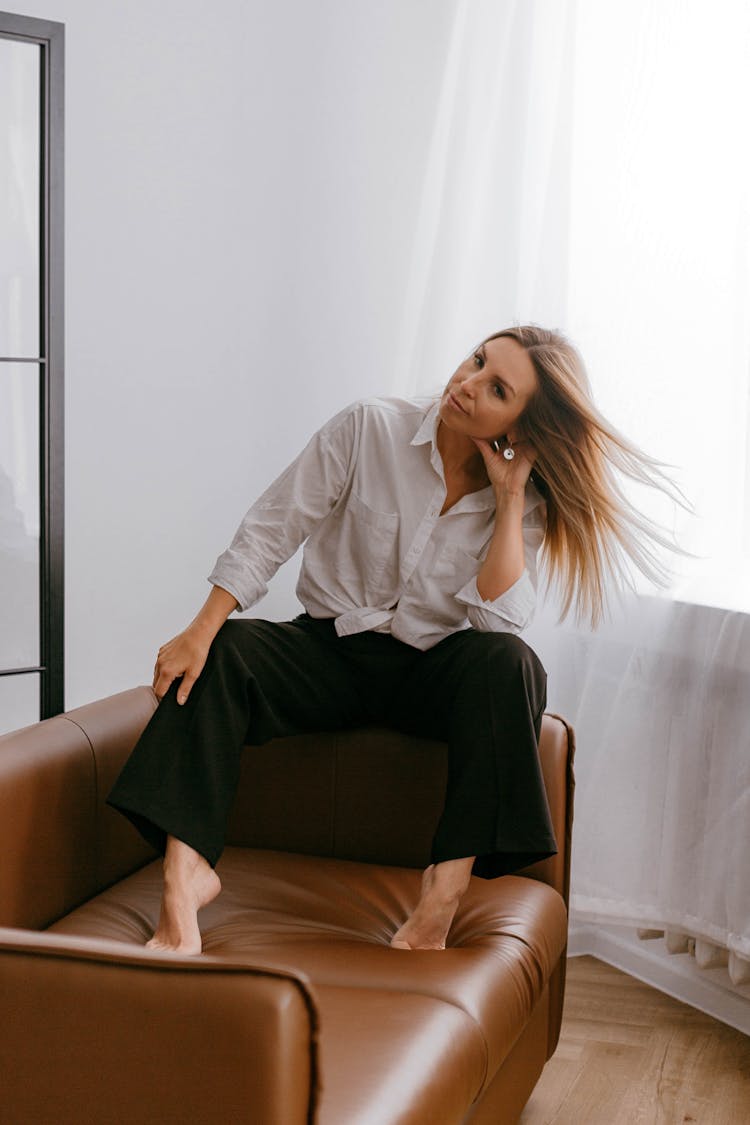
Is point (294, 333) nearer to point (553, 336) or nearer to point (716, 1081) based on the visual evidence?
point (553, 336)

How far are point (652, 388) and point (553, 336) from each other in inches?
12.1

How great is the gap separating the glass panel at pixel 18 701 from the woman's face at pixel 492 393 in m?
0.92

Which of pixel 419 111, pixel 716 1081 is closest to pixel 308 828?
pixel 716 1081

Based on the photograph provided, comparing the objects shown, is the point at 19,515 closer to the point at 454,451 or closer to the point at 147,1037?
the point at 454,451

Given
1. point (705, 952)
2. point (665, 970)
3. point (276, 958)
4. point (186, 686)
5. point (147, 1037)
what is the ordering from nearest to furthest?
1. point (147, 1037)
2. point (276, 958)
3. point (186, 686)
4. point (705, 952)
5. point (665, 970)

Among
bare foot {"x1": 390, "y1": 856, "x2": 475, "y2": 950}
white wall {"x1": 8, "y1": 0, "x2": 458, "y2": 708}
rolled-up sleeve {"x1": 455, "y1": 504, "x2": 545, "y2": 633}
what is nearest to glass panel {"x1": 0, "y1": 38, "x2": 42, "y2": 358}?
white wall {"x1": 8, "y1": 0, "x2": 458, "y2": 708}

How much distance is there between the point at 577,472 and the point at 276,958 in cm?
96

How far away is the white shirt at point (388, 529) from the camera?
2084 millimetres

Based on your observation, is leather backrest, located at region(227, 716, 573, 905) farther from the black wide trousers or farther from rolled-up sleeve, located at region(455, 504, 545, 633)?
rolled-up sleeve, located at region(455, 504, 545, 633)

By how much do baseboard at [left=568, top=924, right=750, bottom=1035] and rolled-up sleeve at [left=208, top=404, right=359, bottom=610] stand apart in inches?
44.4

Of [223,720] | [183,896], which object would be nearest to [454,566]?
[223,720]

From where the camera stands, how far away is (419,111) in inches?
106

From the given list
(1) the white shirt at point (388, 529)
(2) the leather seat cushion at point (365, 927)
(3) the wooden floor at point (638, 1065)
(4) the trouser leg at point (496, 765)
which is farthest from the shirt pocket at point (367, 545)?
(3) the wooden floor at point (638, 1065)

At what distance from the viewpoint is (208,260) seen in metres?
2.58
